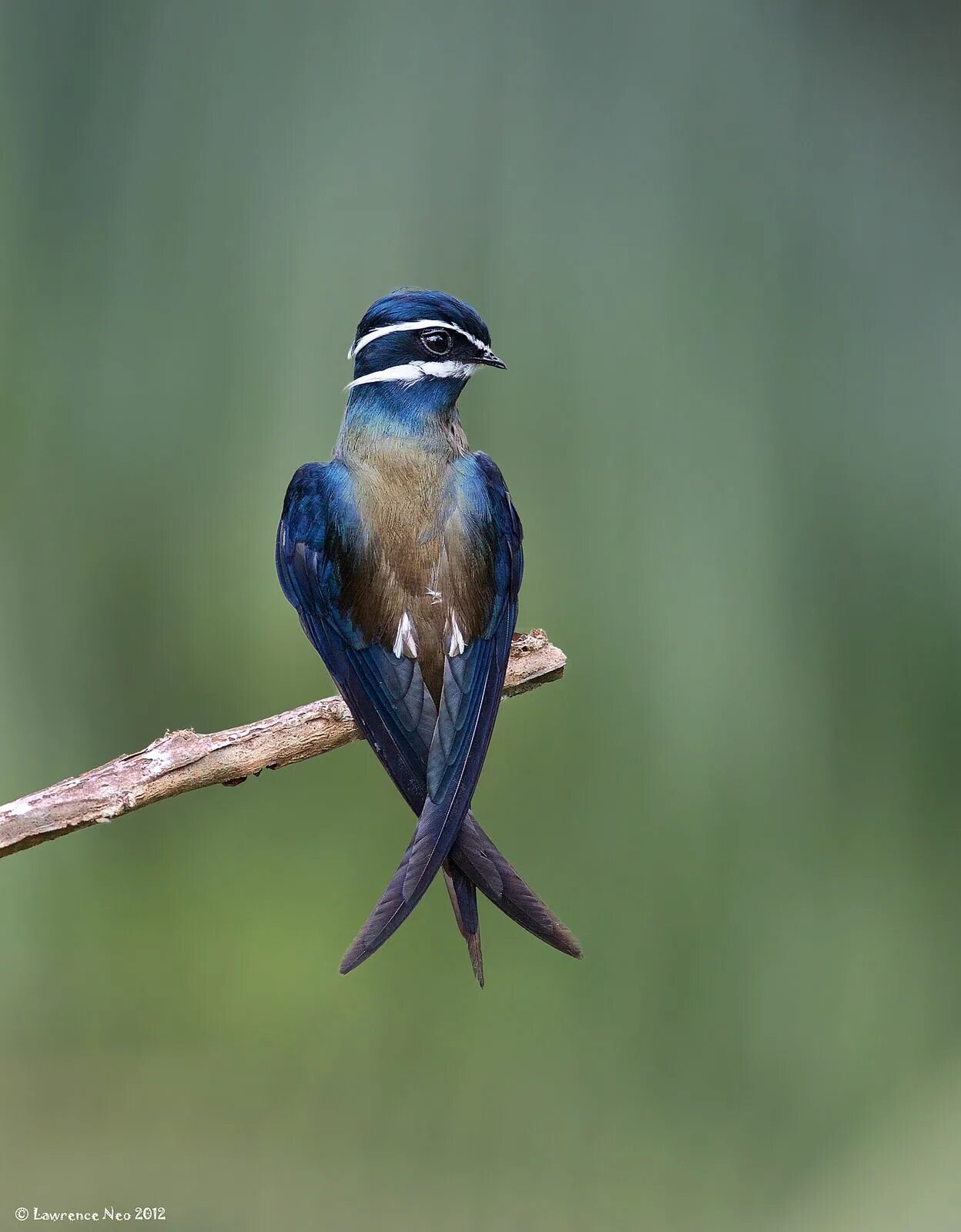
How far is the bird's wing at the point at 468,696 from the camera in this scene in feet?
4.98

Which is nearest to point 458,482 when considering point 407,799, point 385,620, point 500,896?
point 385,620

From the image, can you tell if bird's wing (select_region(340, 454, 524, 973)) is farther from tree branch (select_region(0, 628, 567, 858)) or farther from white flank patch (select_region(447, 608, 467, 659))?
tree branch (select_region(0, 628, 567, 858))

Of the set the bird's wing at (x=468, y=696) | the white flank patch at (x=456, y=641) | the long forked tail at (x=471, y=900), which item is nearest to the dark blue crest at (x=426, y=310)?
the bird's wing at (x=468, y=696)

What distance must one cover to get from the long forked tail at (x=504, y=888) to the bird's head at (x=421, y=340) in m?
0.67

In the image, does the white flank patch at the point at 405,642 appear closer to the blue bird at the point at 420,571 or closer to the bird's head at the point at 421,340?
the blue bird at the point at 420,571

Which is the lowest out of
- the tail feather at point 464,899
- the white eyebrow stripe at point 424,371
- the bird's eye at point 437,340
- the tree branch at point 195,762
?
the tail feather at point 464,899

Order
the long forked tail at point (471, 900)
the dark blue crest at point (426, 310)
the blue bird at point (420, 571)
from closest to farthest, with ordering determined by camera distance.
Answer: the long forked tail at point (471, 900) → the blue bird at point (420, 571) → the dark blue crest at point (426, 310)

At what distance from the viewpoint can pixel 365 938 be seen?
4.82 feet

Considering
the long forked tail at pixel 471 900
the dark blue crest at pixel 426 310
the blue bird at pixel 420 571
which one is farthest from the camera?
the dark blue crest at pixel 426 310

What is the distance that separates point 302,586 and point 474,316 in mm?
484

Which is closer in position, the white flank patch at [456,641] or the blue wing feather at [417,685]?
the blue wing feather at [417,685]

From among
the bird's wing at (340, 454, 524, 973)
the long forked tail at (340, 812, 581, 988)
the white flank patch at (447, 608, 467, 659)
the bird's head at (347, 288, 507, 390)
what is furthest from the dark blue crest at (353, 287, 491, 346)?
the long forked tail at (340, 812, 581, 988)

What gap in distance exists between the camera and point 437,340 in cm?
177

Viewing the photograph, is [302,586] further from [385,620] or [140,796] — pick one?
[140,796]
